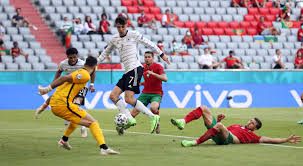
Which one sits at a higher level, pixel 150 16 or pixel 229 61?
pixel 150 16

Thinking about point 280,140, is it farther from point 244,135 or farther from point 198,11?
point 198,11

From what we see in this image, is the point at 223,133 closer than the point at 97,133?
No

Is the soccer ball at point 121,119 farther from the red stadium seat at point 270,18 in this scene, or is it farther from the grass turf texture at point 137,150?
the red stadium seat at point 270,18

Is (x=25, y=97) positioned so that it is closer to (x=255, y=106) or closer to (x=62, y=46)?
(x=62, y=46)

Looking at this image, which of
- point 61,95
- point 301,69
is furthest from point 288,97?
point 61,95

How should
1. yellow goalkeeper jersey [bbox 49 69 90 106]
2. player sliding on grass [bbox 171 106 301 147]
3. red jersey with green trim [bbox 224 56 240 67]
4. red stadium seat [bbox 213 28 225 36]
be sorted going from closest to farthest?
yellow goalkeeper jersey [bbox 49 69 90 106]
player sliding on grass [bbox 171 106 301 147]
red jersey with green trim [bbox 224 56 240 67]
red stadium seat [bbox 213 28 225 36]

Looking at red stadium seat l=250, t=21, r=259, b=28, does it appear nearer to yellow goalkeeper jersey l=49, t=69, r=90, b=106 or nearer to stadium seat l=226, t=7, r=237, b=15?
stadium seat l=226, t=7, r=237, b=15

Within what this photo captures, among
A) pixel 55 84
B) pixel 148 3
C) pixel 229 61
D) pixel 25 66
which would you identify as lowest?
pixel 229 61

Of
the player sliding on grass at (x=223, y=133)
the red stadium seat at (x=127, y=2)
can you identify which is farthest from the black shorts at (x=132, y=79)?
the red stadium seat at (x=127, y=2)

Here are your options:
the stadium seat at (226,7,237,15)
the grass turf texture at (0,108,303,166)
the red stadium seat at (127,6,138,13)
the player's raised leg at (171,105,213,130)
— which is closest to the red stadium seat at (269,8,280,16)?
the stadium seat at (226,7,237,15)

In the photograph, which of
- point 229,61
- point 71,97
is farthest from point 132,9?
point 71,97

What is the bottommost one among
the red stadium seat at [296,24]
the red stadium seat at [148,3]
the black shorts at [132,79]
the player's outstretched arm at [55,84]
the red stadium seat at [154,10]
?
the black shorts at [132,79]

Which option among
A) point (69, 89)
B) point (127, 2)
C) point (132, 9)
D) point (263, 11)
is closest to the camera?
point (69, 89)

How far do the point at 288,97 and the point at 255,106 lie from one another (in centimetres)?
157
